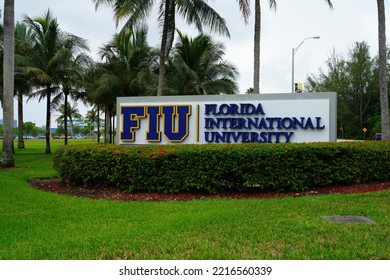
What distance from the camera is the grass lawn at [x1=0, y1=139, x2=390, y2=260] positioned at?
4.17 meters

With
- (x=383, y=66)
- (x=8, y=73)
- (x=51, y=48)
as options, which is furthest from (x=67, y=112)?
(x=383, y=66)

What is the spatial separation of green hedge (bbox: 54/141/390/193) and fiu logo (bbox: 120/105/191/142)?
78.2 inches

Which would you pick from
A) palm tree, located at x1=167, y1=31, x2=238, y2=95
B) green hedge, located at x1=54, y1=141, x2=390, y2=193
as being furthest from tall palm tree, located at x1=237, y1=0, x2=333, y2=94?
palm tree, located at x1=167, y1=31, x2=238, y2=95

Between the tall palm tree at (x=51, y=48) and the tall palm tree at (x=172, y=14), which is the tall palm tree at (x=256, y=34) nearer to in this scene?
the tall palm tree at (x=172, y=14)

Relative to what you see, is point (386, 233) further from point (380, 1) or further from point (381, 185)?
point (380, 1)

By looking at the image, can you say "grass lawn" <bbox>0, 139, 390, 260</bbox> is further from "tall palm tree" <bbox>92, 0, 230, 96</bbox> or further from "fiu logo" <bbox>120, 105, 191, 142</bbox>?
"tall palm tree" <bbox>92, 0, 230, 96</bbox>

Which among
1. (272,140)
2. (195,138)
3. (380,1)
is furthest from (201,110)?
(380,1)

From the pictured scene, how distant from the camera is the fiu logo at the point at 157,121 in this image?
36.0 ft

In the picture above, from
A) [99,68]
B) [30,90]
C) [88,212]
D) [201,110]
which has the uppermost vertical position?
[99,68]

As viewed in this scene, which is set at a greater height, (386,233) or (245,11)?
(245,11)

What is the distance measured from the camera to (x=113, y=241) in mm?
4605

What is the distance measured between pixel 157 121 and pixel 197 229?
21.2 ft

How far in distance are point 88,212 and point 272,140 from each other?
5.79 metres

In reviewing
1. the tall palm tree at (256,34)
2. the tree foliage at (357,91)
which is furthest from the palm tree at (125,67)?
the tree foliage at (357,91)
